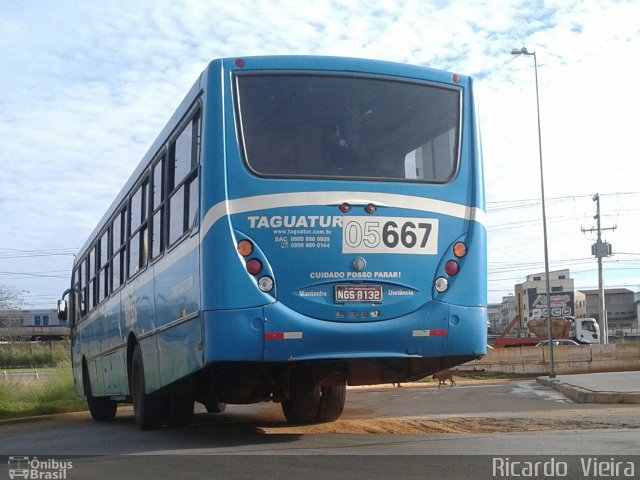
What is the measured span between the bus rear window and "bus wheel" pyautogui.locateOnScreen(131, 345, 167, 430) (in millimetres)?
4057

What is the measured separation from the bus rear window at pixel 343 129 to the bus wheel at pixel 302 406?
352 cm

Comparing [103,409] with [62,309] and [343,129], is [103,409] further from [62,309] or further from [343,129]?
[343,129]

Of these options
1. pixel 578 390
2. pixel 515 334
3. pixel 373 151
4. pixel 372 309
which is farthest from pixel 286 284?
pixel 515 334

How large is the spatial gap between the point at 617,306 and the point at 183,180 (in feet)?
367

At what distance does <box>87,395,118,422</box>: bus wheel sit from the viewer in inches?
642

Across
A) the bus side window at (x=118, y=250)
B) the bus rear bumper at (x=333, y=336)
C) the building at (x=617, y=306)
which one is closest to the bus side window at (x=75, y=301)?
the bus side window at (x=118, y=250)

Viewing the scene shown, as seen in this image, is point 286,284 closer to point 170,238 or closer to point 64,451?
point 170,238

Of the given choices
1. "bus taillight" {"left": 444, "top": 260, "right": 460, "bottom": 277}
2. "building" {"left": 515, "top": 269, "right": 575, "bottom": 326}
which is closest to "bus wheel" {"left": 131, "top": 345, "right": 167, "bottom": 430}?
"bus taillight" {"left": 444, "top": 260, "right": 460, "bottom": 277}

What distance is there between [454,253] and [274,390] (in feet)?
8.55

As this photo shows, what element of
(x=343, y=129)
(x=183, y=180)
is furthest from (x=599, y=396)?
(x=183, y=180)

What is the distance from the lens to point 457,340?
8086mm

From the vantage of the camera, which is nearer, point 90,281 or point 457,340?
point 457,340

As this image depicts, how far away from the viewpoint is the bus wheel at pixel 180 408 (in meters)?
10.5

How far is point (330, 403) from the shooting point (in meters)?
10.9
